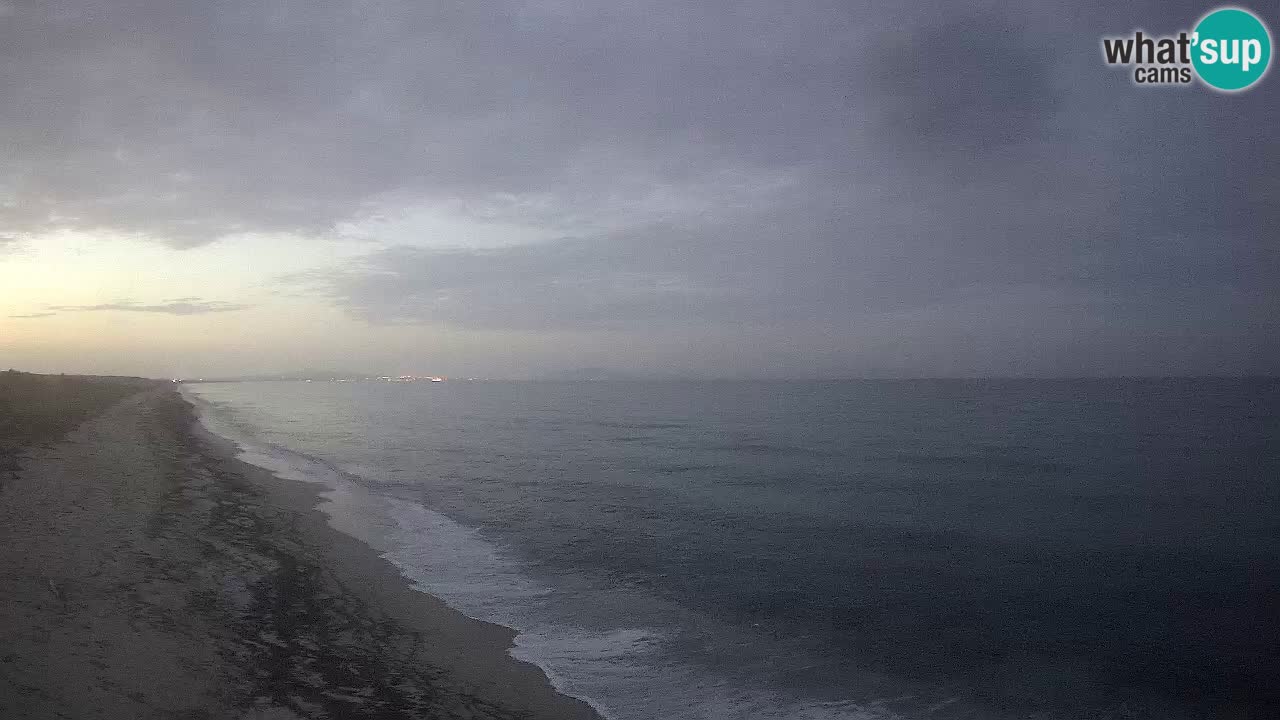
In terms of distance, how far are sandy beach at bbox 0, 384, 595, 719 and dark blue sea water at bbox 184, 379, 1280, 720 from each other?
1.54 metres

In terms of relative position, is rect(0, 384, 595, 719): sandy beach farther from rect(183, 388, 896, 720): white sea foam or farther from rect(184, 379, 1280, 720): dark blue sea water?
rect(184, 379, 1280, 720): dark blue sea water

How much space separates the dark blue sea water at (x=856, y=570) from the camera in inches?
480

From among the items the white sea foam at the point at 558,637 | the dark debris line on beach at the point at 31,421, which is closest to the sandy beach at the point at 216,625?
the white sea foam at the point at 558,637

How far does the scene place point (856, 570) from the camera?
19.7 meters

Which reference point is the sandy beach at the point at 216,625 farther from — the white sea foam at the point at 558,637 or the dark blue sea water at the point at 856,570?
the dark blue sea water at the point at 856,570

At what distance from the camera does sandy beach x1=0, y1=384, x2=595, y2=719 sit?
9281mm

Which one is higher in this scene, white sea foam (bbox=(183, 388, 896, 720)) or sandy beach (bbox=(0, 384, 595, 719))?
sandy beach (bbox=(0, 384, 595, 719))

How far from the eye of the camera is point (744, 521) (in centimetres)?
2598

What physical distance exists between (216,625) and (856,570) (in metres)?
16.3

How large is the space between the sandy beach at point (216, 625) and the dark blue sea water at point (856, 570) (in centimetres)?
154

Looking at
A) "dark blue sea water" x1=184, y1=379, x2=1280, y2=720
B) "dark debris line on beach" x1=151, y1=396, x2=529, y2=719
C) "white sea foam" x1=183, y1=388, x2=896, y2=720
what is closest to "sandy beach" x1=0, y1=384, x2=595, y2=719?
"dark debris line on beach" x1=151, y1=396, x2=529, y2=719

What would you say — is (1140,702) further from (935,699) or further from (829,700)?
(829,700)

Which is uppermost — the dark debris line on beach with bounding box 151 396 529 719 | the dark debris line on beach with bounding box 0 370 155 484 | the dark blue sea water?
the dark debris line on beach with bounding box 0 370 155 484

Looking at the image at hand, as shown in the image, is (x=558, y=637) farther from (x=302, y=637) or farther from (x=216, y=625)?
(x=216, y=625)
